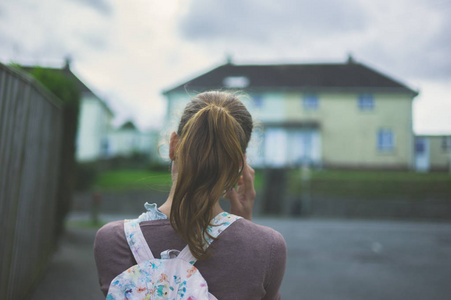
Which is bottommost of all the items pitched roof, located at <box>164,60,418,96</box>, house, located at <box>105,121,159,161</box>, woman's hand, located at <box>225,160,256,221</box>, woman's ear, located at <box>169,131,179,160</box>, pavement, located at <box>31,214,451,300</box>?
pavement, located at <box>31,214,451,300</box>

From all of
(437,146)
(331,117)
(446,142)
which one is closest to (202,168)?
(446,142)

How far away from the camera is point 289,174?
20938mm

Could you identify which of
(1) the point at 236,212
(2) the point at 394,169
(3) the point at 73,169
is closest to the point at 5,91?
(1) the point at 236,212

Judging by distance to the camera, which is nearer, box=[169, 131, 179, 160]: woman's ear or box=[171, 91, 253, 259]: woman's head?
box=[171, 91, 253, 259]: woman's head

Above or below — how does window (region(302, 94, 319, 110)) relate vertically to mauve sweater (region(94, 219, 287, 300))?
above

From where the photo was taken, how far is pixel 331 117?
23.4 m

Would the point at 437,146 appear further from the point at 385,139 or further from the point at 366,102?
the point at 366,102

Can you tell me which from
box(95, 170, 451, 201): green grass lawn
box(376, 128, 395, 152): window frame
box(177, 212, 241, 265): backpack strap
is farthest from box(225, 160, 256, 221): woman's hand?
box(376, 128, 395, 152): window frame

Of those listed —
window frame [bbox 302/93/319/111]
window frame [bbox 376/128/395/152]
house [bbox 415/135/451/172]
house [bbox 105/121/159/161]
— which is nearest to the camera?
house [bbox 415/135/451/172]

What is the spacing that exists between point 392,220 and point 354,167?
729 centimetres

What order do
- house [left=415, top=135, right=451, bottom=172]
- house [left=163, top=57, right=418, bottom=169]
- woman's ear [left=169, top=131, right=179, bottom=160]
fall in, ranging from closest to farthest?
woman's ear [left=169, top=131, right=179, bottom=160], house [left=415, top=135, right=451, bottom=172], house [left=163, top=57, right=418, bottom=169]

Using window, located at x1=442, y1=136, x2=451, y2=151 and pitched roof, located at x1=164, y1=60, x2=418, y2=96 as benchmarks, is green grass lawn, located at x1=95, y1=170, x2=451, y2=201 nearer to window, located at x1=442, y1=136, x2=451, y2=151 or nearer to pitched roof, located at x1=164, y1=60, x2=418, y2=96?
pitched roof, located at x1=164, y1=60, x2=418, y2=96

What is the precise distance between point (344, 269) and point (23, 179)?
5.04 m

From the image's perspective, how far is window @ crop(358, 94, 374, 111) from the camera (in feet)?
72.7
